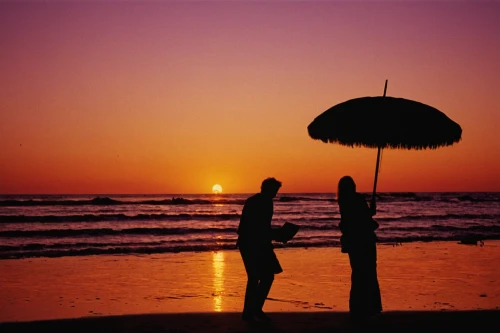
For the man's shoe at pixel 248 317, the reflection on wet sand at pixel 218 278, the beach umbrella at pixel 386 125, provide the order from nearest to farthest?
the man's shoe at pixel 248 317 → the beach umbrella at pixel 386 125 → the reflection on wet sand at pixel 218 278

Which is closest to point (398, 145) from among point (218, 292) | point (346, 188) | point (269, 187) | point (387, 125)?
point (387, 125)

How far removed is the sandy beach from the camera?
7996 mm

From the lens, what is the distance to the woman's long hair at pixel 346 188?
766cm

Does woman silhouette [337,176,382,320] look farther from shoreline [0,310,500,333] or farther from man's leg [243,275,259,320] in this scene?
man's leg [243,275,259,320]

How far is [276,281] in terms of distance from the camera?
1191 cm

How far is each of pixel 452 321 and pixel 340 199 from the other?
1996 mm

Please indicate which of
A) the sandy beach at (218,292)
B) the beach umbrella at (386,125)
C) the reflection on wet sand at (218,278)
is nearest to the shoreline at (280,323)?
the sandy beach at (218,292)

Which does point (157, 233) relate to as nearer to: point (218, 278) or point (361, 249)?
point (218, 278)

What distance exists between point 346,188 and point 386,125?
1.04 metres

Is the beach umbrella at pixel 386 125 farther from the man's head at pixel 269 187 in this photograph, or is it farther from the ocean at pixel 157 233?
the ocean at pixel 157 233

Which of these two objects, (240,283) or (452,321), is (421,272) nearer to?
(240,283)

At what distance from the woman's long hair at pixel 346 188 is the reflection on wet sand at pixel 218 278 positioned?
102 inches

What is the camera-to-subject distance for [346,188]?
766 centimetres

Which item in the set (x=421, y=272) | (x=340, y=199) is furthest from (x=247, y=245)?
(x=421, y=272)
